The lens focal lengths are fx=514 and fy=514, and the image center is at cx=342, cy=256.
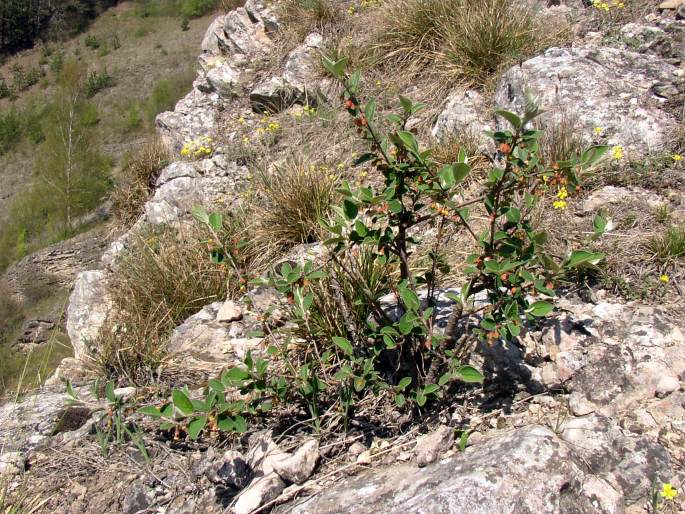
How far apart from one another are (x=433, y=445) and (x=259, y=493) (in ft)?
2.14

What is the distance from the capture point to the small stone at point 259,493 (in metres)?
1.84

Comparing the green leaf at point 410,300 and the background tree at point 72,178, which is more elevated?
the green leaf at point 410,300

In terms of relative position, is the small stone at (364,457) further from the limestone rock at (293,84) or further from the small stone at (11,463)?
the limestone rock at (293,84)

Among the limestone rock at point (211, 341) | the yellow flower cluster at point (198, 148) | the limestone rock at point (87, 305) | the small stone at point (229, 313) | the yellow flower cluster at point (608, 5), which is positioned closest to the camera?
the limestone rock at point (211, 341)

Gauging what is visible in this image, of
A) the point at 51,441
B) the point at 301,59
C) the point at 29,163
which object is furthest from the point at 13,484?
the point at 29,163

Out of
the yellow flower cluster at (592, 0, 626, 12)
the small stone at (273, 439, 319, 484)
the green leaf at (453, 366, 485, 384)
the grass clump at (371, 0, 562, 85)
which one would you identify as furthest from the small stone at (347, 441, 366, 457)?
the yellow flower cluster at (592, 0, 626, 12)

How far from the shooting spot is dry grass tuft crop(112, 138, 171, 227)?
7715 mm

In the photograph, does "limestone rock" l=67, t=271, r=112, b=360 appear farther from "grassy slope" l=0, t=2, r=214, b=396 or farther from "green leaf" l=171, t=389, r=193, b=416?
"grassy slope" l=0, t=2, r=214, b=396

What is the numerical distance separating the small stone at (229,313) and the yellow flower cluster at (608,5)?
4008 mm

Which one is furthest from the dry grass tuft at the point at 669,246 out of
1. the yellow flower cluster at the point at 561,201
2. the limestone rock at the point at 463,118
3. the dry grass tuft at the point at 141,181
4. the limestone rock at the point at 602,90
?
the dry grass tuft at the point at 141,181

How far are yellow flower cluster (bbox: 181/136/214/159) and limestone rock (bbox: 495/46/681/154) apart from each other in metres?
3.20

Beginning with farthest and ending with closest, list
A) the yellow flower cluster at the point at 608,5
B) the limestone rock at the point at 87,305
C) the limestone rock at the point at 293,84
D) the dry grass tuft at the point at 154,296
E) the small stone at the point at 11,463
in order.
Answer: the limestone rock at the point at 293,84, the yellow flower cluster at the point at 608,5, the limestone rock at the point at 87,305, the dry grass tuft at the point at 154,296, the small stone at the point at 11,463

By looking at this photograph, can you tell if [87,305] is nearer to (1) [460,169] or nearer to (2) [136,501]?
(2) [136,501]

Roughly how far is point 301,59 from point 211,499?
535 centimetres
